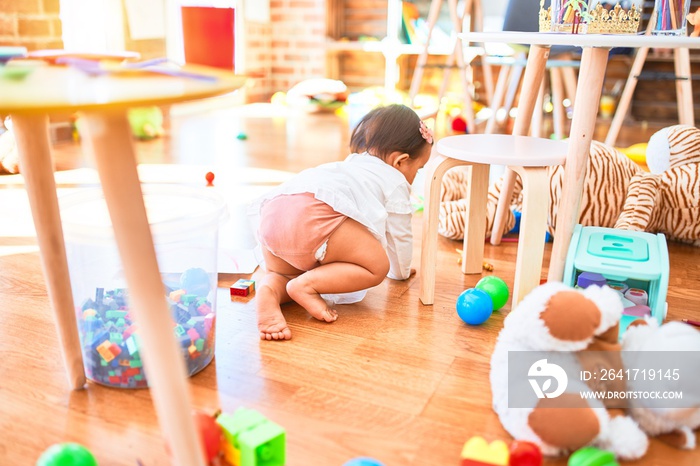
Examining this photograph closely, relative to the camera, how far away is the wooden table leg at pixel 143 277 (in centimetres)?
57

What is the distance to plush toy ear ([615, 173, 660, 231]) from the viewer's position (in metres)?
1.51

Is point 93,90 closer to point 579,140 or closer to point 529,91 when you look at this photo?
point 579,140

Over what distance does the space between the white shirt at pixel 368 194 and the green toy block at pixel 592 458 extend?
56cm

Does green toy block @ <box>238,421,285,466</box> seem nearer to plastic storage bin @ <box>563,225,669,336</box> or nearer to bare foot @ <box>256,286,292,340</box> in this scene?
bare foot @ <box>256,286,292,340</box>

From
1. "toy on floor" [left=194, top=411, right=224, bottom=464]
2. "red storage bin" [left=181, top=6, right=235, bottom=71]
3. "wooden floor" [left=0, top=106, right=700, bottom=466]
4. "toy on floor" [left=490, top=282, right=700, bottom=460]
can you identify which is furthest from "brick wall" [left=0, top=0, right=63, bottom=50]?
"toy on floor" [left=490, top=282, right=700, bottom=460]

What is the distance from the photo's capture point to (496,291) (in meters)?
1.22

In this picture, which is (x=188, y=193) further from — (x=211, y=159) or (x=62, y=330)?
(x=211, y=159)

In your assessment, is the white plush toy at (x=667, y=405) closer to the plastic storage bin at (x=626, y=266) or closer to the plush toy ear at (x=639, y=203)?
the plastic storage bin at (x=626, y=266)

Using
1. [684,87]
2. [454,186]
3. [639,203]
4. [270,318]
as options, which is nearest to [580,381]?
[270,318]

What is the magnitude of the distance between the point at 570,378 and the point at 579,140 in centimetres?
49

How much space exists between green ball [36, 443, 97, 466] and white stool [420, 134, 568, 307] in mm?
702

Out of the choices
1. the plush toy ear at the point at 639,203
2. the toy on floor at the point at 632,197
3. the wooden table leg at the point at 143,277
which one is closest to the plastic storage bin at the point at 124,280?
the wooden table leg at the point at 143,277

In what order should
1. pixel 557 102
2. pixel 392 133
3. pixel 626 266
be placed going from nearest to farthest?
1. pixel 626 266
2. pixel 392 133
3. pixel 557 102

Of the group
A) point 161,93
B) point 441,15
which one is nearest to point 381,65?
point 441,15
